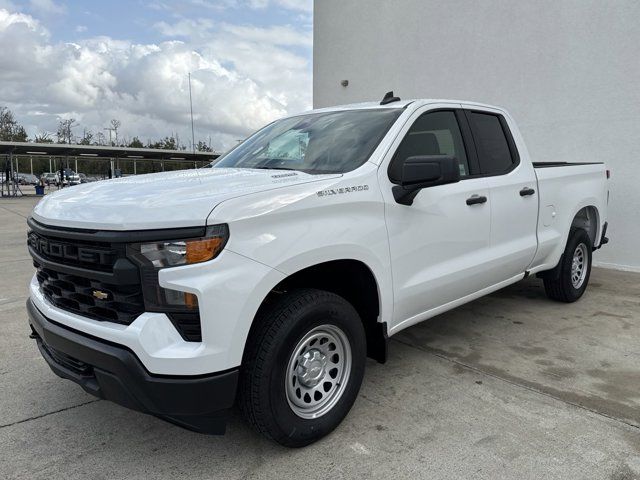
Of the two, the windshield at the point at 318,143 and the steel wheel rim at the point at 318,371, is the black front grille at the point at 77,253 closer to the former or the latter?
the steel wheel rim at the point at 318,371

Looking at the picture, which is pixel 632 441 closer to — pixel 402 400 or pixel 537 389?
pixel 537 389

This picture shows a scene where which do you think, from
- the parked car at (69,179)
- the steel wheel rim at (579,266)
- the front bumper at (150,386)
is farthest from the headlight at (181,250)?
the parked car at (69,179)

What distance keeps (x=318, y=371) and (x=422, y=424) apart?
0.76 meters

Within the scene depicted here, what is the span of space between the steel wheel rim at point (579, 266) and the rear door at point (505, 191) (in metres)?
1.25

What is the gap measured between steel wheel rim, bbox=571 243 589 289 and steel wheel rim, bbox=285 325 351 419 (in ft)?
12.0

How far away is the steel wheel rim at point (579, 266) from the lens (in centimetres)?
544

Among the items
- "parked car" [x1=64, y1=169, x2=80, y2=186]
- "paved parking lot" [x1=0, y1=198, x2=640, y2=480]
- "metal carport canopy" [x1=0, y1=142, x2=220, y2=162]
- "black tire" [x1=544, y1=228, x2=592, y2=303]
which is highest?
"metal carport canopy" [x1=0, y1=142, x2=220, y2=162]

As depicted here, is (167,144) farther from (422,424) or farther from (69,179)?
(422,424)

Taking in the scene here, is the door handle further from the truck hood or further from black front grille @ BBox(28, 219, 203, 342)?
black front grille @ BBox(28, 219, 203, 342)

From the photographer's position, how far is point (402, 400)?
3.28 m

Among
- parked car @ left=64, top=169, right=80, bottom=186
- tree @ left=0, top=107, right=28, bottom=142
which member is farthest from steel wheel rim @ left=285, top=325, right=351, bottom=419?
tree @ left=0, top=107, right=28, bottom=142

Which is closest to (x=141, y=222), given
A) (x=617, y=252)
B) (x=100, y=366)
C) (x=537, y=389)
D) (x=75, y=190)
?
(x=100, y=366)

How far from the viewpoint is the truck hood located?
221cm

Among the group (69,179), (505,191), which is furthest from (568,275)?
(69,179)
